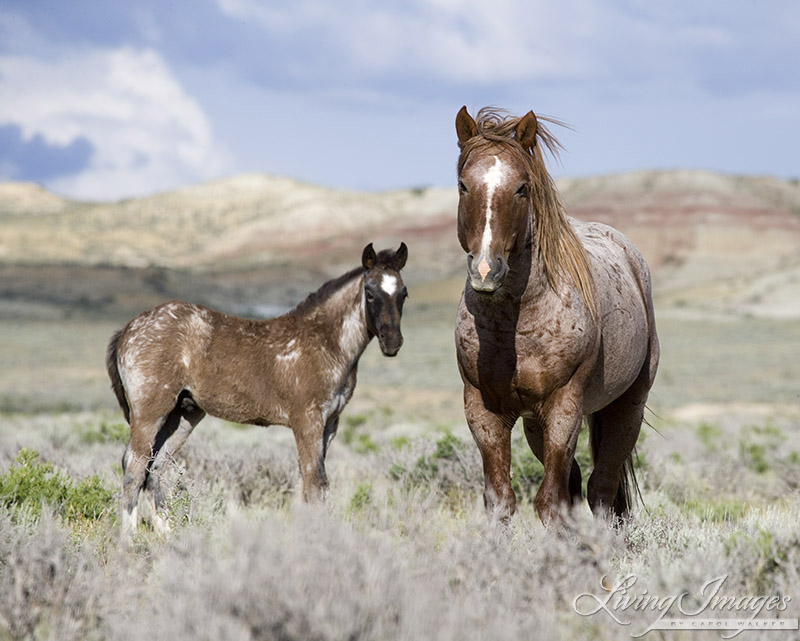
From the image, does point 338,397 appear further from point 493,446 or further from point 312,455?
point 493,446

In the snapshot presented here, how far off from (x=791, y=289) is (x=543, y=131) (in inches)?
2123

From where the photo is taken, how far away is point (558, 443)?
4.39 metres

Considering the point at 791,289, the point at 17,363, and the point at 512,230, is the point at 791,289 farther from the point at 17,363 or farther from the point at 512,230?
the point at 512,230

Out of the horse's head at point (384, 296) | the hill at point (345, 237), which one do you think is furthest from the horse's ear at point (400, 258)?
the hill at point (345, 237)

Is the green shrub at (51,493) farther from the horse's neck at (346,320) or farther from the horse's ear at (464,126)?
the horse's ear at (464,126)

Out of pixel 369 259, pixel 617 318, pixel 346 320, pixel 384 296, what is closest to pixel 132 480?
pixel 346 320

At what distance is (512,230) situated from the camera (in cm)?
415

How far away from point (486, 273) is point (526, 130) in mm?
1003

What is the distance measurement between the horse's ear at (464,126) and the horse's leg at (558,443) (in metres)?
1.43

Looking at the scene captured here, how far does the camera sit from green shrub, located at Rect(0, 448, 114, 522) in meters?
5.49

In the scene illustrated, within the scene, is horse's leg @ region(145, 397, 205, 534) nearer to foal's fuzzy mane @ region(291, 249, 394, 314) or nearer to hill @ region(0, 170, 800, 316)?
foal's fuzzy mane @ region(291, 249, 394, 314)

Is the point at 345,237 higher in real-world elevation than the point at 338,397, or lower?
lower

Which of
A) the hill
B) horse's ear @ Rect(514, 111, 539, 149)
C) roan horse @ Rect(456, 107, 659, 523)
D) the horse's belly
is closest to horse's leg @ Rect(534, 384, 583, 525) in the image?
roan horse @ Rect(456, 107, 659, 523)

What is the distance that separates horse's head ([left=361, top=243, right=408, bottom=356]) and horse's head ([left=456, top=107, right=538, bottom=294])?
1.96 metres
